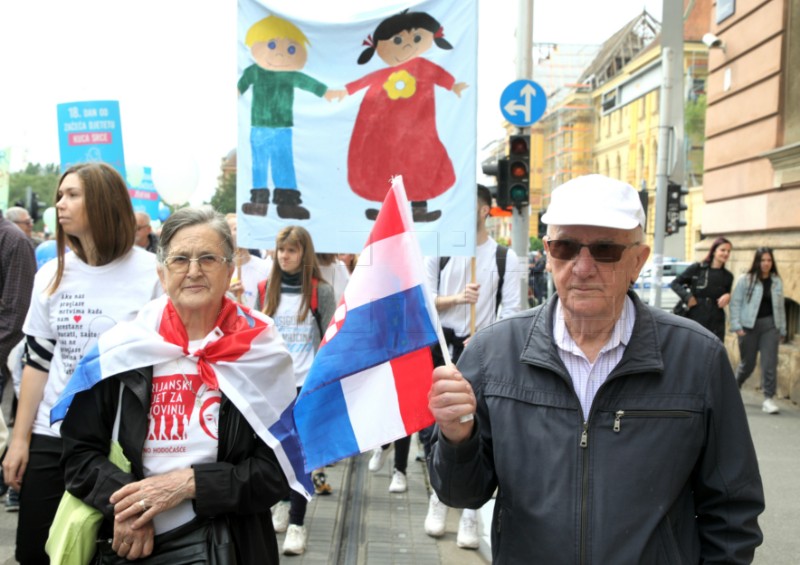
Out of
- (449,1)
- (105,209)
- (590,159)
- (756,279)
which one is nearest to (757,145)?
(756,279)

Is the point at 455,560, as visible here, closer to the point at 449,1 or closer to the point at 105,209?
the point at 105,209

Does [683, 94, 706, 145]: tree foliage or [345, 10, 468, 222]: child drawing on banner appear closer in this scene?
[345, 10, 468, 222]: child drawing on banner

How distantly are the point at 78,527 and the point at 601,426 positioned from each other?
159cm

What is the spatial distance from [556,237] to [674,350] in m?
0.43

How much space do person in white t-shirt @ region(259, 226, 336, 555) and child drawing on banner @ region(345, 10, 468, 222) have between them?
43.3 inches

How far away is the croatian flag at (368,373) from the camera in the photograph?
242 cm

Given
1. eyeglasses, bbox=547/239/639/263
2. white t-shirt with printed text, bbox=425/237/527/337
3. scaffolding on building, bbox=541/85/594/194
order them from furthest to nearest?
scaffolding on building, bbox=541/85/594/194, white t-shirt with printed text, bbox=425/237/527/337, eyeglasses, bbox=547/239/639/263

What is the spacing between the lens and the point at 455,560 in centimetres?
506

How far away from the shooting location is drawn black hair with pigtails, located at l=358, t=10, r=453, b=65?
16.1 feet

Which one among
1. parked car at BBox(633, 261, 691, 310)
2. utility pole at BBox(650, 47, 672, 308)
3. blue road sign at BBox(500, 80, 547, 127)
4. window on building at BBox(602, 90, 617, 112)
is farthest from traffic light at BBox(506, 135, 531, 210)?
utility pole at BBox(650, 47, 672, 308)

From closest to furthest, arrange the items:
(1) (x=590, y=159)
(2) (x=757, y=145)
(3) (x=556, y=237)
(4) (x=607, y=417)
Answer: (4) (x=607, y=417)
(3) (x=556, y=237)
(2) (x=757, y=145)
(1) (x=590, y=159)

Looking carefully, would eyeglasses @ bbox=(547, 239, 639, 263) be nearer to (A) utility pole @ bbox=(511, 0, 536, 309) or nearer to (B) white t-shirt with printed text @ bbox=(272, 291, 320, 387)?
(B) white t-shirt with printed text @ bbox=(272, 291, 320, 387)

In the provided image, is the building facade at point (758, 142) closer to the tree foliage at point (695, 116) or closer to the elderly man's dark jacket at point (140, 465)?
the elderly man's dark jacket at point (140, 465)

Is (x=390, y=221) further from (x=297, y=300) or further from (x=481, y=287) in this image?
(x=297, y=300)
